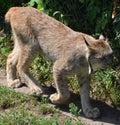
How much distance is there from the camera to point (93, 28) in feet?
27.3

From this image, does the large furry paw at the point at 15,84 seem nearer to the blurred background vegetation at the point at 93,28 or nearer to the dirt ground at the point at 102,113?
the dirt ground at the point at 102,113

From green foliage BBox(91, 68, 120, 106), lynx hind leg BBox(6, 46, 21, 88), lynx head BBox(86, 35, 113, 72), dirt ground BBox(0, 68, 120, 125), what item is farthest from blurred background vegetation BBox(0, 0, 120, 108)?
lynx head BBox(86, 35, 113, 72)

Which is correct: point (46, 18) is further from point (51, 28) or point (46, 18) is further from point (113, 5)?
point (113, 5)

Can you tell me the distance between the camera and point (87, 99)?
695 centimetres

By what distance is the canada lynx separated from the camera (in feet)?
21.6

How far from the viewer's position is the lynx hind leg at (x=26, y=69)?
7.17 m

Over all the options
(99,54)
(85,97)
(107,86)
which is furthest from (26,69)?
(99,54)

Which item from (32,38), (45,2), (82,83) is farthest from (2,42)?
(82,83)

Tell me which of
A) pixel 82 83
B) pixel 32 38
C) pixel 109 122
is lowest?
pixel 109 122

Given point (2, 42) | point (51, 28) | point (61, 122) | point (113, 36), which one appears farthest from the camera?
point (2, 42)

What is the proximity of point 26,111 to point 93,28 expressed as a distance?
2.15 meters

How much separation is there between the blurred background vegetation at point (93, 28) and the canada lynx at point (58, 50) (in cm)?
45

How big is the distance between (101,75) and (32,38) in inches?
46.5

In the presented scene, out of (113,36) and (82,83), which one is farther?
(113,36)
